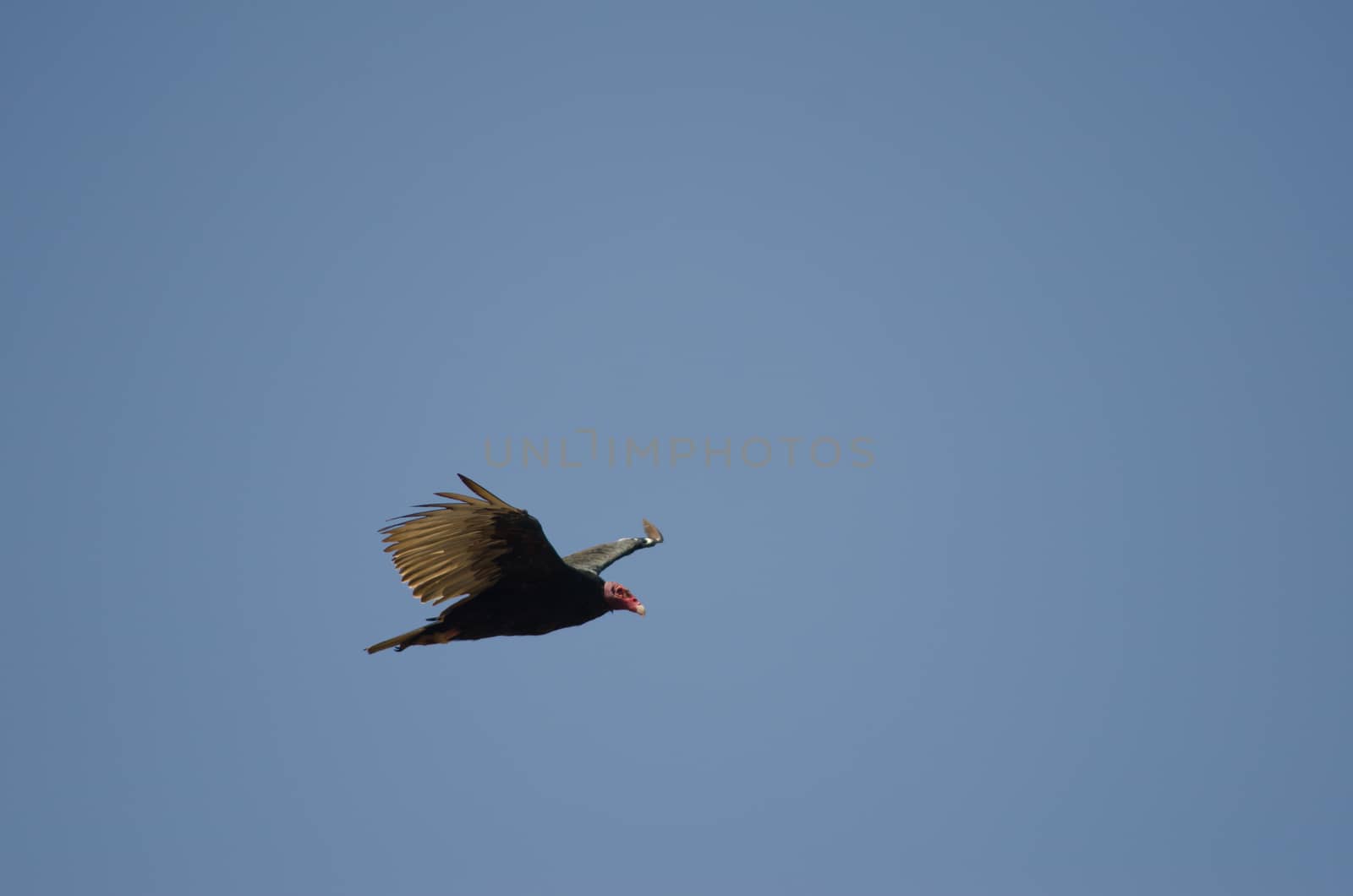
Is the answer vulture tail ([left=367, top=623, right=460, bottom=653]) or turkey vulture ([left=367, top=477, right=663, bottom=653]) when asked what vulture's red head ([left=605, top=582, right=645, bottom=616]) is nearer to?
turkey vulture ([left=367, top=477, right=663, bottom=653])

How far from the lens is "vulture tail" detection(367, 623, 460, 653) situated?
46.5 feet

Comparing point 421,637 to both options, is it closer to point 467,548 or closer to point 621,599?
point 467,548

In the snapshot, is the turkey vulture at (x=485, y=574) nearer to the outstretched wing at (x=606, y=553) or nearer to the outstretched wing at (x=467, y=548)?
the outstretched wing at (x=467, y=548)

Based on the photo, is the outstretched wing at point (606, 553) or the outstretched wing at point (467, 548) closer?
the outstretched wing at point (467, 548)

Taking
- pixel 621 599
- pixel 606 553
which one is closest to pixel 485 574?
pixel 621 599

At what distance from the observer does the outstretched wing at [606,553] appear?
17438 mm

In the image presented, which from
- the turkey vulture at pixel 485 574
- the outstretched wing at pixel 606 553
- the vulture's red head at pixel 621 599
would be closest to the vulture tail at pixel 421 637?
the turkey vulture at pixel 485 574

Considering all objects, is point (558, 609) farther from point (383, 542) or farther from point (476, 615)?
point (383, 542)

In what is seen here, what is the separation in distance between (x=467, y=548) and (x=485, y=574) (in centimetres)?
40

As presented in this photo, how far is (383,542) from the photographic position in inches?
551

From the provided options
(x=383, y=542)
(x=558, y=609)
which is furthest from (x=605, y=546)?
(x=383, y=542)

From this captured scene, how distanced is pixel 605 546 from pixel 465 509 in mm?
4752

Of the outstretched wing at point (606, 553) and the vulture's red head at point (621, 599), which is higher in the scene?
the outstretched wing at point (606, 553)

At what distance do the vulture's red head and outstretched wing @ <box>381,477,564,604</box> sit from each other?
0.94 m
